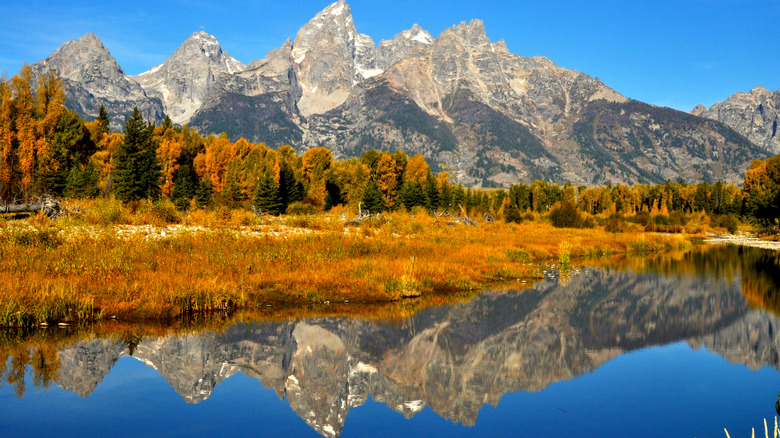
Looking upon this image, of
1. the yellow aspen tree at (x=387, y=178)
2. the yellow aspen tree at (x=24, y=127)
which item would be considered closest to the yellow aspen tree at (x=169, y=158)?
the yellow aspen tree at (x=24, y=127)

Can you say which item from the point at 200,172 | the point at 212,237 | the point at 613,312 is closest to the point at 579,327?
the point at 613,312

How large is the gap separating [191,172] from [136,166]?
28.3m

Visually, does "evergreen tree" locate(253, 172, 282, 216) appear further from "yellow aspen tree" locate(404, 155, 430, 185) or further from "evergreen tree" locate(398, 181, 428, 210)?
"yellow aspen tree" locate(404, 155, 430, 185)

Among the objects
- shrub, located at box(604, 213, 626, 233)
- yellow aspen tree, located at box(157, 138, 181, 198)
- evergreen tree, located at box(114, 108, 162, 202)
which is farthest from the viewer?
yellow aspen tree, located at box(157, 138, 181, 198)

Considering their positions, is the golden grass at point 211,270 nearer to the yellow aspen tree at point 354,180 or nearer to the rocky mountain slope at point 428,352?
the rocky mountain slope at point 428,352

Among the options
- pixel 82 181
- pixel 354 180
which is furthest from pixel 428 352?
pixel 354 180

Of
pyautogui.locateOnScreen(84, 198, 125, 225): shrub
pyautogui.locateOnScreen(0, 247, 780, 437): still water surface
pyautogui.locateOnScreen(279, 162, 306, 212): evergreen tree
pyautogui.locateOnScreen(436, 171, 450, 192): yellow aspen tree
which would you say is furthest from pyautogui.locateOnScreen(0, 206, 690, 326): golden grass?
pyautogui.locateOnScreen(436, 171, 450, 192): yellow aspen tree

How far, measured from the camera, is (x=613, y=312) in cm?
2361

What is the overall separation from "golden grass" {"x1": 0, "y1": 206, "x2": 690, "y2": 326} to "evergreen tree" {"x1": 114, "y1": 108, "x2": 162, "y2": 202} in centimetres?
2317

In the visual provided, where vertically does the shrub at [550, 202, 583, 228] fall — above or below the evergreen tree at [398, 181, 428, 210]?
below

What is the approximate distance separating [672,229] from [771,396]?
8710 centimetres

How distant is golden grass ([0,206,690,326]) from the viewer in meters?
17.5

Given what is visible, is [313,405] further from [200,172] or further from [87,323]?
[200,172]

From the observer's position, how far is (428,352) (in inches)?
631
